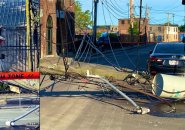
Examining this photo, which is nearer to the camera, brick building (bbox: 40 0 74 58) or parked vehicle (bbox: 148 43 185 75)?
brick building (bbox: 40 0 74 58)

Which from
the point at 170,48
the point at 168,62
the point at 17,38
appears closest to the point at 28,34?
the point at 17,38

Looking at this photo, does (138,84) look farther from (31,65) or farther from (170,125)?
(31,65)

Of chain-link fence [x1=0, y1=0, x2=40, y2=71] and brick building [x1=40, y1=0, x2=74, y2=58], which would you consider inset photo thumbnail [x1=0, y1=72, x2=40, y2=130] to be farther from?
brick building [x1=40, y1=0, x2=74, y2=58]

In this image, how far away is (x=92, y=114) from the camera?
409 inches

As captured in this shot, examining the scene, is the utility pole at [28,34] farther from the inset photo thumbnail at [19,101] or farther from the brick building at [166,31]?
the brick building at [166,31]

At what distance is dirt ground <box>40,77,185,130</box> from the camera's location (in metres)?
9.07

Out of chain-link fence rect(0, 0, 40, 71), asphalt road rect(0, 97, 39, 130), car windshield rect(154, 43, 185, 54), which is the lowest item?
asphalt road rect(0, 97, 39, 130)

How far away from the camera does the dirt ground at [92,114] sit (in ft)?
29.7

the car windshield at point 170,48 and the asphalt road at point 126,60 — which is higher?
the car windshield at point 170,48

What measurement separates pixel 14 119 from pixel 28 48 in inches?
40.8

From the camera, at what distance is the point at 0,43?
6336 mm
